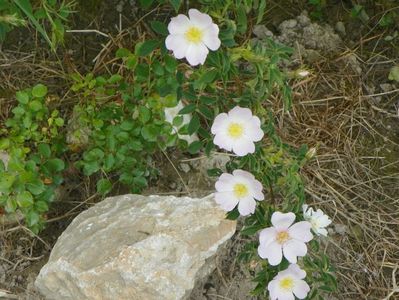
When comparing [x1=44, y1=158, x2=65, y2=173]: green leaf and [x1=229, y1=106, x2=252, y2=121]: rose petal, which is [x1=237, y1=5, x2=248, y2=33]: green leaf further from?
[x1=44, y1=158, x2=65, y2=173]: green leaf

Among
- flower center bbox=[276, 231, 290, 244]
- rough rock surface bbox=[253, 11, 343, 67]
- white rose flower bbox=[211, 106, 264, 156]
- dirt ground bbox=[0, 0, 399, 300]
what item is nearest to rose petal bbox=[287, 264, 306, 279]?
flower center bbox=[276, 231, 290, 244]

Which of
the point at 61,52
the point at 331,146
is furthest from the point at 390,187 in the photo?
the point at 61,52

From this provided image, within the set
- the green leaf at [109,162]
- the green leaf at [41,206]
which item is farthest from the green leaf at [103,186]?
the green leaf at [41,206]

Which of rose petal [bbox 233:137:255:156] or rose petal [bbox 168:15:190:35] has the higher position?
rose petal [bbox 168:15:190:35]

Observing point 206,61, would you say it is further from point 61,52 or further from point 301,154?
point 61,52

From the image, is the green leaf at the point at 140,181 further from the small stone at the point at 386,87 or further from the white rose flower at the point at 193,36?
the small stone at the point at 386,87

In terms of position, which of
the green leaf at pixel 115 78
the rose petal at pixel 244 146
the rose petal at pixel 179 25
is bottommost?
the green leaf at pixel 115 78
